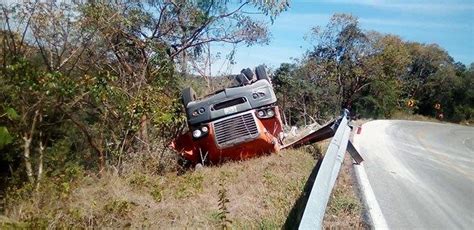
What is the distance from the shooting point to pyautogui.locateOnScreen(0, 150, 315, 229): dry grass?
13.3ft

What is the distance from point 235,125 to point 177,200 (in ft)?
8.94

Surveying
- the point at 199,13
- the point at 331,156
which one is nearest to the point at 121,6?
the point at 199,13

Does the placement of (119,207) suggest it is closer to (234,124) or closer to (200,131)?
(200,131)

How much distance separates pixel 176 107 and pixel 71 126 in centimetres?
288

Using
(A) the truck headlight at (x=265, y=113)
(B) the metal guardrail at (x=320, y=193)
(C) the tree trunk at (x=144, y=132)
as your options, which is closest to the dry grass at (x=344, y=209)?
(B) the metal guardrail at (x=320, y=193)

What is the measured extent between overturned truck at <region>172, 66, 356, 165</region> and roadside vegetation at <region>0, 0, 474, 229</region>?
45 cm

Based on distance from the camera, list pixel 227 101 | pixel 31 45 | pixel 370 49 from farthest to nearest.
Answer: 1. pixel 370 49
2. pixel 31 45
3. pixel 227 101

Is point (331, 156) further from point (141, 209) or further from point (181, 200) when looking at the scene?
point (141, 209)

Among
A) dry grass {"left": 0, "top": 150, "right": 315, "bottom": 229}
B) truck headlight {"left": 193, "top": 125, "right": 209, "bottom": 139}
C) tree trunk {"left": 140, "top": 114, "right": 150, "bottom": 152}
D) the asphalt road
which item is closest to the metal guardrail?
dry grass {"left": 0, "top": 150, "right": 315, "bottom": 229}

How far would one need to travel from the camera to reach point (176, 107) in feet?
28.6

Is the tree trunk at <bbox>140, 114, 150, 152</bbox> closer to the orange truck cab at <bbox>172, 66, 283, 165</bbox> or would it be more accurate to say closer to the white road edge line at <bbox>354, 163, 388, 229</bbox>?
the orange truck cab at <bbox>172, 66, 283, 165</bbox>

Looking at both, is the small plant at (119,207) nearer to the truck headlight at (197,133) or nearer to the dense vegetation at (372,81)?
the truck headlight at (197,133)

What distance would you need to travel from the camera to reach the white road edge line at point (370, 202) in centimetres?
392

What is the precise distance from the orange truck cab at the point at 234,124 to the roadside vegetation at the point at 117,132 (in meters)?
0.48
